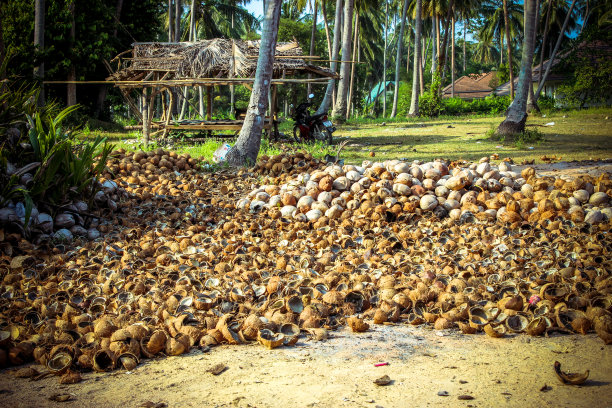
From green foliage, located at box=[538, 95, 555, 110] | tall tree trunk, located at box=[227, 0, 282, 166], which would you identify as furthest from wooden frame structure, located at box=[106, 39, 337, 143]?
green foliage, located at box=[538, 95, 555, 110]

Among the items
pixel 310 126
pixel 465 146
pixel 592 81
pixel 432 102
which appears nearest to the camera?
pixel 465 146

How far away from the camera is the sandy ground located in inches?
68.9

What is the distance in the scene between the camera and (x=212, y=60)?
35.6ft

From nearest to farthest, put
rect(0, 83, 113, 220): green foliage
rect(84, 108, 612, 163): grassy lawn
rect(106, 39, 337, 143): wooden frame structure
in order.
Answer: rect(0, 83, 113, 220): green foliage → rect(84, 108, 612, 163): grassy lawn → rect(106, 39, 337, 143): wooden frame structure

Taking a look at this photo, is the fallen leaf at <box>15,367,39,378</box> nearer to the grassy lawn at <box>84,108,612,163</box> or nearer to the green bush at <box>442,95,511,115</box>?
the grassy lawn at <box>84,108,612,163</box>

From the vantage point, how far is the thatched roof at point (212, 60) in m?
10.4

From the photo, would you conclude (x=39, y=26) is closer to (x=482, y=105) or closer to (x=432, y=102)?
(x=432, y=102)

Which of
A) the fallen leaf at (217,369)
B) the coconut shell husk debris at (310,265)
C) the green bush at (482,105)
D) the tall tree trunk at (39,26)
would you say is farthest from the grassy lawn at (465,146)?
the green bush at (482,105)

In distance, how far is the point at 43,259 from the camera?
372cm

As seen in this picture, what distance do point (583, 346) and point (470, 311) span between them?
54cm

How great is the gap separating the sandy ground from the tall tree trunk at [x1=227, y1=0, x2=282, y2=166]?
15.6 feet

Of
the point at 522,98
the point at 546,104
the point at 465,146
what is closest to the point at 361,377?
the point at 465,146

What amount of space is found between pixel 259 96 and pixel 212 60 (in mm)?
4536

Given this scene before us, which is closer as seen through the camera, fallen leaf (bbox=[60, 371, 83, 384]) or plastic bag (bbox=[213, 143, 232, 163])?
fallen leaf (bbox=[60, 371, 83, 384])
